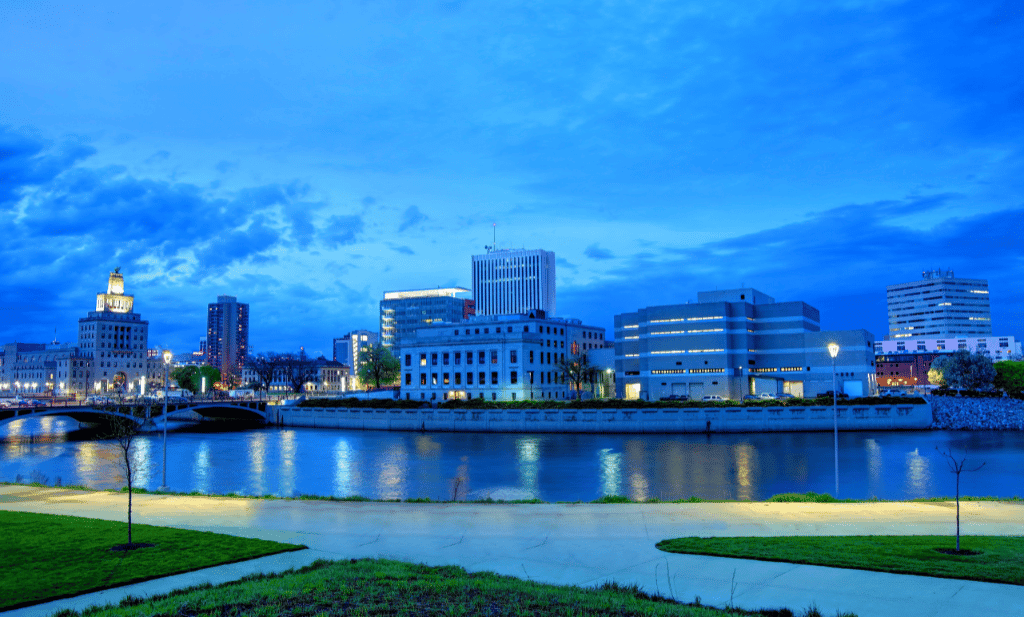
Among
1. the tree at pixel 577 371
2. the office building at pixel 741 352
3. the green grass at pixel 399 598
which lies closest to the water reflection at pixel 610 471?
the green grass at pixel 399 598

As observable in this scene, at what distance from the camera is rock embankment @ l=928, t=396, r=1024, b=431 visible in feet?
321

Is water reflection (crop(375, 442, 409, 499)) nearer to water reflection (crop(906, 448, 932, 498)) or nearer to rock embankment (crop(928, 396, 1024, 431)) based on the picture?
water reflection (crop(906, 448, 932, 498))

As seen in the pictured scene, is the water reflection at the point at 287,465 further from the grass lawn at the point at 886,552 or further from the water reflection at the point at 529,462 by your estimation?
the grass lawn at the point at 886,552

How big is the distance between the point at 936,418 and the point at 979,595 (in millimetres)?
100942

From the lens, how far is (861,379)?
13550 centimetres

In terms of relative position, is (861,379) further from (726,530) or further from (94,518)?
(94,518)

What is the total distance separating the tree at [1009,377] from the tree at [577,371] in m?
82.8

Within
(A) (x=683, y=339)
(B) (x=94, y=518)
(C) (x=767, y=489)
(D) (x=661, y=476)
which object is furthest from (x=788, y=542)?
(A) (x=683, y=339)

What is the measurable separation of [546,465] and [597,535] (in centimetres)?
4239

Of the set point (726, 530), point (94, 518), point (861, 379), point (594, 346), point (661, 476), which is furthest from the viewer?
point (594, 346)

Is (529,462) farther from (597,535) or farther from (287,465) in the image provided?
(597,535)

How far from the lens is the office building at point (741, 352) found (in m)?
137

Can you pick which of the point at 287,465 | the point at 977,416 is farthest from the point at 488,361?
the point at 977,416

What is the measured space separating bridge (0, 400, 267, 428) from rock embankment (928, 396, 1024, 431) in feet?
358
